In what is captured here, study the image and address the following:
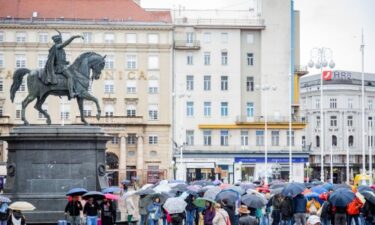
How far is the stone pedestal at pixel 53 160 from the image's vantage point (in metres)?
34.8

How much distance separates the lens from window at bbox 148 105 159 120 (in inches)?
3548

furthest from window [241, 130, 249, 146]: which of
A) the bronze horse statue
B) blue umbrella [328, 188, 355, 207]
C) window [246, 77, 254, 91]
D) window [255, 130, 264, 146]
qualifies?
blue umbrella [328, 188, 355, 207]

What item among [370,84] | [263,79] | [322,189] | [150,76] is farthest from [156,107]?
[322,189]

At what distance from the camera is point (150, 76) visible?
90500 millimetres

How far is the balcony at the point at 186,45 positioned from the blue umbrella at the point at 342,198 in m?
62.6

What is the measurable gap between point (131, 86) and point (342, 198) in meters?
63.4

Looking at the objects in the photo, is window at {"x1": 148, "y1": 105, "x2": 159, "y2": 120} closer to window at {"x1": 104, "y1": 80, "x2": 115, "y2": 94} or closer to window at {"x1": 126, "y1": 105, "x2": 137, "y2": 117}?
window at {"x1": 126, "y1": 105, "x2": 137, "y2": 117}

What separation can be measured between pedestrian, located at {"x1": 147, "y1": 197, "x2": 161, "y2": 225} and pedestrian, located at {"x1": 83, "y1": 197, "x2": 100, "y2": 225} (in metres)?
1.81

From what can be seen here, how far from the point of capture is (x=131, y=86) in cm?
9056

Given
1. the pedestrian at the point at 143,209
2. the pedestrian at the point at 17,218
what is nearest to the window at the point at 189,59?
the pedestrian at the point at 143,209

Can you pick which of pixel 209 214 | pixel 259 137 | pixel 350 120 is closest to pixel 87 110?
pixel 259 137

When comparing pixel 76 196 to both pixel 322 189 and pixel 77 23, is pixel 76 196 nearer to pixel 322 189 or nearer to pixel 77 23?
pixel 322 189

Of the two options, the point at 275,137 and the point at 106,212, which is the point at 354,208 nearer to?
the point at 106,212

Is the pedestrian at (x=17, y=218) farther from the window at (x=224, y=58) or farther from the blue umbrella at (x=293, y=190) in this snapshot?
the window at (x=224, y=58)
